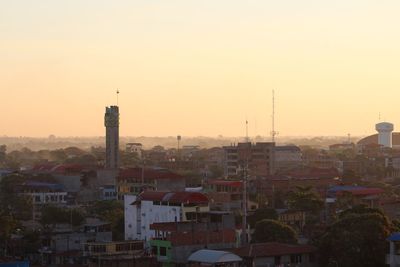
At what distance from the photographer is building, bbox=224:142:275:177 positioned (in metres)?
88.4

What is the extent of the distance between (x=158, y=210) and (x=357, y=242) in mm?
14374

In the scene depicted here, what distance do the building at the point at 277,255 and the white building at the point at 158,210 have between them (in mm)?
7554

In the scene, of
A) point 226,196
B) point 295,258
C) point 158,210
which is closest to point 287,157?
point 226,196

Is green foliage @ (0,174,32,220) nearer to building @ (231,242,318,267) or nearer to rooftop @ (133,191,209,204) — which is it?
rooftop @ (133,191,209,204)

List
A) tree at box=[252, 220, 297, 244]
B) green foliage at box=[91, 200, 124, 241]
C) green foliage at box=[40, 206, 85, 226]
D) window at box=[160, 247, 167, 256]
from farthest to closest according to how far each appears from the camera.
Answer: green foliage at box=[40, 206, 85, 226] < green foliage at box=[91, 200, 124, 241] < tree at box=[252, 220, 297, 244] < window at box=[160, 247, 167, 256]

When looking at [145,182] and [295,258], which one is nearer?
[295,258]

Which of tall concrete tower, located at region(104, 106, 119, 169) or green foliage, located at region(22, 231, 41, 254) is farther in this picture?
tall concrete tower, located at region(104, 106, 119, 169)

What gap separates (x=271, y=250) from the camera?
35.0 m

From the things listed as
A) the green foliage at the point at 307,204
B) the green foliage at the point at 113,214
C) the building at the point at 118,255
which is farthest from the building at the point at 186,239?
the green foliage at the point at 307,204

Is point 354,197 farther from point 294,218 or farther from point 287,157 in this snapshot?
point 287,157

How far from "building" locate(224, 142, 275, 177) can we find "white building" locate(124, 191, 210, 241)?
39696 mm

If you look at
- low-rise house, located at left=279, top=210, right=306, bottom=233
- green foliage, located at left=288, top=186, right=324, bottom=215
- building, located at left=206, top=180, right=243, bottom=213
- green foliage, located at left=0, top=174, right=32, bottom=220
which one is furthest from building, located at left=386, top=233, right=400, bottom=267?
green foliage, located at left=0, top=174, right=32, bottom=220

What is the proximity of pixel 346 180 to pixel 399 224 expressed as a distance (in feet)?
120

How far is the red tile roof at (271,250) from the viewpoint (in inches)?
1348
